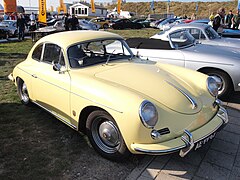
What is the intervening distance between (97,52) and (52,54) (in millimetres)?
734

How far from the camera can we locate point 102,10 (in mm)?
56281

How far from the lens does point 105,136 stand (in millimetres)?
2988

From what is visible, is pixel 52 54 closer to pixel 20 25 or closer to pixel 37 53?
pixel 37 53

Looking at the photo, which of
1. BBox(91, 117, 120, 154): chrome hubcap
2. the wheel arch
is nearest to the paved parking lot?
BBox(91, 117, 120, 154): chrome hubcap

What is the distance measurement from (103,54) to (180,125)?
1.88 meters

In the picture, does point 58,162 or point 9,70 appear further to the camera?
point 9,70

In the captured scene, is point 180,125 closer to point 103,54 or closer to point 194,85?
point 194,85

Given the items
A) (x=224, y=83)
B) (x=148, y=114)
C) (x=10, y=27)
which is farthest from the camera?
(x=10, y=27)

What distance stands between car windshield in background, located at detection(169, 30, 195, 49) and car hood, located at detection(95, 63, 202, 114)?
2.21 metres

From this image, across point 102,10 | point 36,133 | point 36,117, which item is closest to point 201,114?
point 36,133

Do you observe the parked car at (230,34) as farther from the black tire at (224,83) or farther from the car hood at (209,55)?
the black tire at (224,83)

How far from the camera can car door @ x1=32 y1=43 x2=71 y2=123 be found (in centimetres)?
345

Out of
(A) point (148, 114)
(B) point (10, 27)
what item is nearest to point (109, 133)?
(A) point (148, 114)

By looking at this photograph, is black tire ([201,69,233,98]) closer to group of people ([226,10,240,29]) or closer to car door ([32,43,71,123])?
car door ([32,43,71,123])
